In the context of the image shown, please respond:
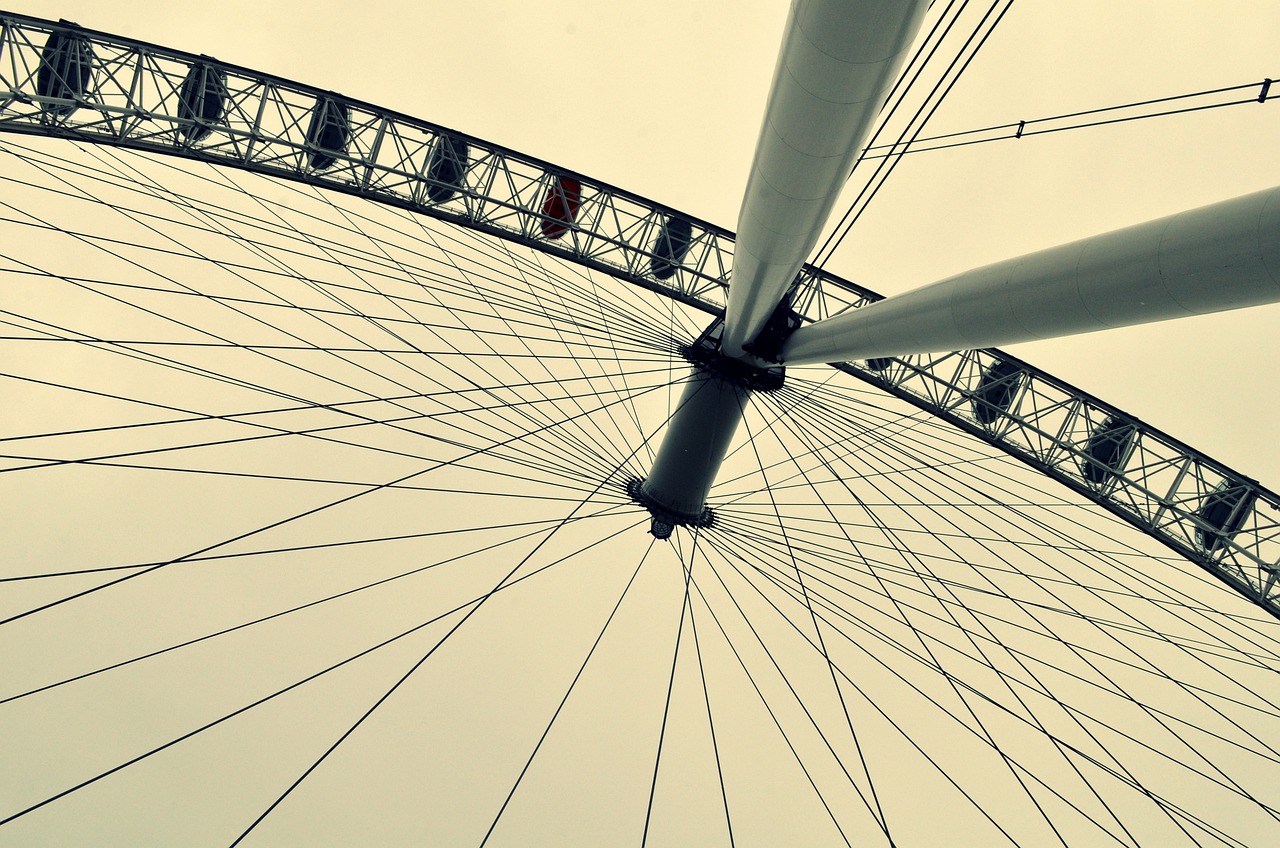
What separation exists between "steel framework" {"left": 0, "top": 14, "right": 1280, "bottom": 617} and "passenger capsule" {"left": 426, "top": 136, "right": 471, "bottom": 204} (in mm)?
31

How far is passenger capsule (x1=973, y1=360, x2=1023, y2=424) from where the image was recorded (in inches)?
776

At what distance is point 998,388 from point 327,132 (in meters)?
15.8

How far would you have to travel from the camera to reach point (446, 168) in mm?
19266

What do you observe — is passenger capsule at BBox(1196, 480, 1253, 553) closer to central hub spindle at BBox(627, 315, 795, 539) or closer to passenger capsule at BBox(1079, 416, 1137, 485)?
passenger capsule at BBox(1079, 416, 1137, 485)

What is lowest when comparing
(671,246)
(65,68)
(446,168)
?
(65,68)

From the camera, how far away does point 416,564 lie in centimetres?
3094

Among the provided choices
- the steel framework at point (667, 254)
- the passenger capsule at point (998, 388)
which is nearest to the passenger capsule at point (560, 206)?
the steel framework at point (667, 254)

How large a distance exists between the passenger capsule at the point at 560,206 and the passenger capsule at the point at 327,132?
14.4ft

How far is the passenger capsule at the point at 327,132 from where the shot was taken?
1800 centimetres

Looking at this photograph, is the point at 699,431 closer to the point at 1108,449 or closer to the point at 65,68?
the point at 1108,449

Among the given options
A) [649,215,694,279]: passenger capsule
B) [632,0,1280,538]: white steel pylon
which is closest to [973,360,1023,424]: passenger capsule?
[649,215,694,279]: passenger capsule

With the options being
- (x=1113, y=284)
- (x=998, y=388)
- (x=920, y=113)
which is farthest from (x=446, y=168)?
(x=1113, y=284)

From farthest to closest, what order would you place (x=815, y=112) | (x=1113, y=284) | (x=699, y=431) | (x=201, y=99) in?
(x=201, y=99) < (x=699, y=431) < (x=815, y=112) < (x=1113, y=284)

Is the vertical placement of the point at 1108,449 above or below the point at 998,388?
below
